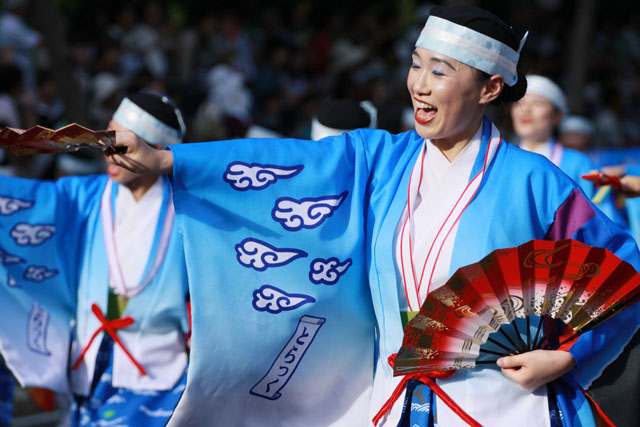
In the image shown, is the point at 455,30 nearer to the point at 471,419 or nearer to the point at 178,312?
the point at 471,419

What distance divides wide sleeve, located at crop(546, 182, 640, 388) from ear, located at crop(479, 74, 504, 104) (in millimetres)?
357

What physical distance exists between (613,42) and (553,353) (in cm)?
1203

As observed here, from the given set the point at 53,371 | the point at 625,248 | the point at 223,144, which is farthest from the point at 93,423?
the point at 625,248

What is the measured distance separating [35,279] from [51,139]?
1.53 meters

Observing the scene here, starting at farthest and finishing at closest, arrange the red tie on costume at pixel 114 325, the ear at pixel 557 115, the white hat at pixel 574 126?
the white hat at pixel 574 126, the ear at pixel 557 115, the red tie on costume at pixel 114 325

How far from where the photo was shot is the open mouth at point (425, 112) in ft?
7.63

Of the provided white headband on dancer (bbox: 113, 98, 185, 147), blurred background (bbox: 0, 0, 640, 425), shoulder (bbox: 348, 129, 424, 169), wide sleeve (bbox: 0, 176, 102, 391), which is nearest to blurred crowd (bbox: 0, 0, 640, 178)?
blurred background (bbox: 0, 0, 640, 425)

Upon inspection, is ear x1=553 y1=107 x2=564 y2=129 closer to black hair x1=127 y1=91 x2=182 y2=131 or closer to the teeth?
black hair x1=127 y1=91 x2=182 y2=131

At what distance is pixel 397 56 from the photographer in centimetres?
1011

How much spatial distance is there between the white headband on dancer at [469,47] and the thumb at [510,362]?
0.78 meters

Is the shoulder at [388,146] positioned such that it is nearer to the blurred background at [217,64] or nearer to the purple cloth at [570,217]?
the purple cloth at [570,217]

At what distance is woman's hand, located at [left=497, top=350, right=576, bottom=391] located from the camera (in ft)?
7.14

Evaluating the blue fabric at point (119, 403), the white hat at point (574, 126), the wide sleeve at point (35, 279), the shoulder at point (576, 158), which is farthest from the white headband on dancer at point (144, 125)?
the white hat at point (574, 126)

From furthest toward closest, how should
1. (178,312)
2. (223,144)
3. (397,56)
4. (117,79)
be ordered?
(397,56), (117,79), (178,312), (223,144)
